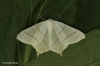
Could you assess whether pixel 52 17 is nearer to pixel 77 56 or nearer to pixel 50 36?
pixel 50 36


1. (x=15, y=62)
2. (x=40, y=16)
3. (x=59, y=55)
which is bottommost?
(x=15, y=62)

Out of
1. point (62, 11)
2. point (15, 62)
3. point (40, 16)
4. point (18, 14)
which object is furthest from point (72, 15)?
point (15, 62)

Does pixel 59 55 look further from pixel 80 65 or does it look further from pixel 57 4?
pixel 57 4

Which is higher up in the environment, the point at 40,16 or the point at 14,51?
the point at 40,16

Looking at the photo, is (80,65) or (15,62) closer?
(80,65)
